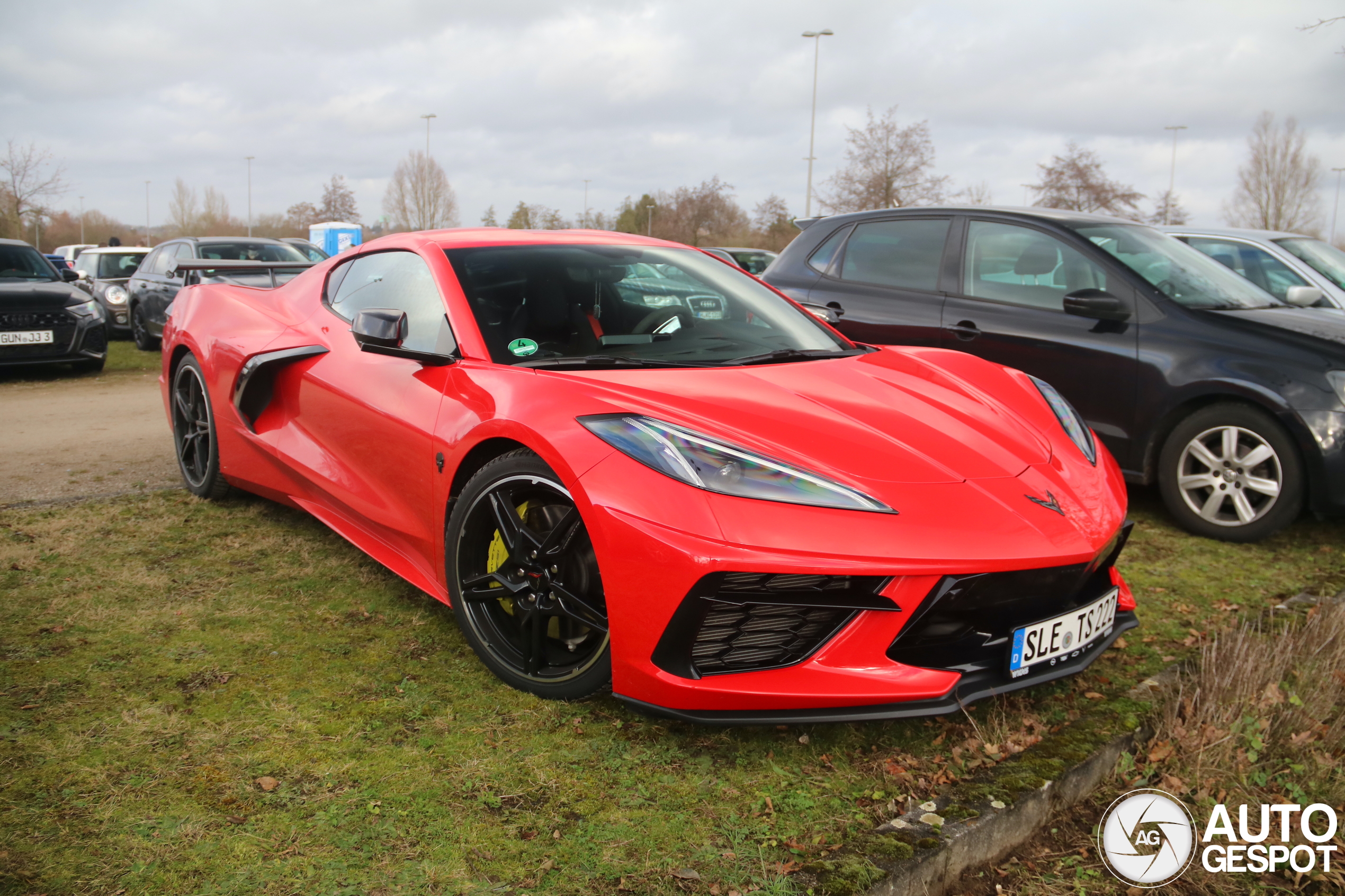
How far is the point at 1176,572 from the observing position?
4.04 meters

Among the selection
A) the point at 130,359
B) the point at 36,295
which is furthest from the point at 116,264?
the point at 36,295

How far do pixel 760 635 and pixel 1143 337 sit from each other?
Result: 11.1 ft

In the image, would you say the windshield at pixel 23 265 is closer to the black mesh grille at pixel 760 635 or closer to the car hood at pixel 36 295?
the car hood at pixel 36 295

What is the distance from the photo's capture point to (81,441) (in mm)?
6297

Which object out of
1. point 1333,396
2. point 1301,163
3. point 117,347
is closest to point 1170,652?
point 1333,396

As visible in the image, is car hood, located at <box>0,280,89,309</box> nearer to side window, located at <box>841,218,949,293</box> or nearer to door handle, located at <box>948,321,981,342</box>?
side window, located at <box>841,218,949,293</box>

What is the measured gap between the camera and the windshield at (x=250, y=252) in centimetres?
1185

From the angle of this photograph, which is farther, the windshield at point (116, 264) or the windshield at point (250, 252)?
the windshield at point (116, 264)

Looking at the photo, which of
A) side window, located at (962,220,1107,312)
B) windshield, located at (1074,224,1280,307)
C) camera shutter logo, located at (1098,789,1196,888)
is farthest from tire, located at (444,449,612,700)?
windshield, located at (1074,224,1280,307)

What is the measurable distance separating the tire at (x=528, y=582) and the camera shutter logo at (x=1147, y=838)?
1269 millimetres

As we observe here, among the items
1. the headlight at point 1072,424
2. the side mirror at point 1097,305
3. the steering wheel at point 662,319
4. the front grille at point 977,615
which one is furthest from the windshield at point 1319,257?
the front grille at point 977,615

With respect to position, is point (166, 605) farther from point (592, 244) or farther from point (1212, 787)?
point (1212, 787)

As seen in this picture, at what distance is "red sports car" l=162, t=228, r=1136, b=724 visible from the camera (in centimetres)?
222

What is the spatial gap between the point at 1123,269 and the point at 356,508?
392 cm
